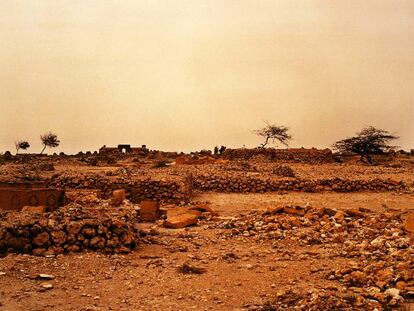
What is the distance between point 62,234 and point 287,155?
2387cm

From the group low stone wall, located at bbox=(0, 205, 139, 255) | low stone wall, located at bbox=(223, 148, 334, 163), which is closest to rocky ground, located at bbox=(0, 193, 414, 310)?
low stone wall, located at bbox=(0, 205, 139, 255)

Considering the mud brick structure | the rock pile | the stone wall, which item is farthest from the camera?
the stone wall

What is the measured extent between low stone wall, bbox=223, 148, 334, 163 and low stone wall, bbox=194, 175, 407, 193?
11569mm

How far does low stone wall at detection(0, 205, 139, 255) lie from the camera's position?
796 cm

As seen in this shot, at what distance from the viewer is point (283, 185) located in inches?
727

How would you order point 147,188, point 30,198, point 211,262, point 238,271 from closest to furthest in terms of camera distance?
point 238,271
point 211,262
point 30,198
point 147,188

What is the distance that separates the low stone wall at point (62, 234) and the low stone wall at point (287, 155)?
2230 cm

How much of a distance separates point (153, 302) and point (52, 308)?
1258 mm

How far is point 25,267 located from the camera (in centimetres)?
718

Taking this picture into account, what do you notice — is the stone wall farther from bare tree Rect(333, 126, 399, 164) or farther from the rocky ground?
bare tree Rect(333, 126, 399, 164)

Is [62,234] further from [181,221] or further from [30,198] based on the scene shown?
[30,198]

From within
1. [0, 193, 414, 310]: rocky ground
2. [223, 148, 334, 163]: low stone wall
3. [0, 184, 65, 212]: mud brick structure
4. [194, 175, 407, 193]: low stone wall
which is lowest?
[0, 193, 414, 310]: rocky ground

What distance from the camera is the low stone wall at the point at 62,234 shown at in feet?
26.1

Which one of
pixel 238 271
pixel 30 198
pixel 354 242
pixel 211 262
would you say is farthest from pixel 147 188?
pixel 238 271
